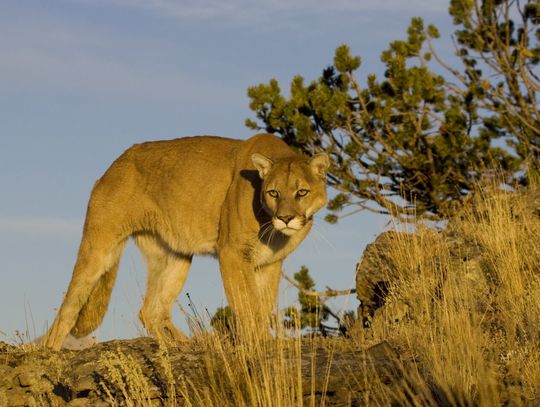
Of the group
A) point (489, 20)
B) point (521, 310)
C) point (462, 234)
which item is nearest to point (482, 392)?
point (521, 310)

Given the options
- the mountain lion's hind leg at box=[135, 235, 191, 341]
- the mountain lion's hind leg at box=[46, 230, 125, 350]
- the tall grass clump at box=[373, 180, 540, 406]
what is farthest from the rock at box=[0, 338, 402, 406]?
the mountain lion's hind leg at box=[135, 235, 191, 341]

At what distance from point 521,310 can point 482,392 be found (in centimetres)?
299

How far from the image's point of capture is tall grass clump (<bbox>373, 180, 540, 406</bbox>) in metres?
5.15

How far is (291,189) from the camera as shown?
26.4 feet

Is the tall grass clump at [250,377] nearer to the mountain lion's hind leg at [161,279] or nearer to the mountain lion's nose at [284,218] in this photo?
the mountain lion's nose at [284,218]

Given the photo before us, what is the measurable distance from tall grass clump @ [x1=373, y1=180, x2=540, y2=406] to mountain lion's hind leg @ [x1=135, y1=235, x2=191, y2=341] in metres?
2.19

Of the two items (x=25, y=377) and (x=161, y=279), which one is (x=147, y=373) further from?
(x=161, y=279)

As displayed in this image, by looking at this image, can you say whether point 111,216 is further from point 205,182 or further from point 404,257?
point 404,257

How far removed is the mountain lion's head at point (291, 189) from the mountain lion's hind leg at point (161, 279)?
1748mm

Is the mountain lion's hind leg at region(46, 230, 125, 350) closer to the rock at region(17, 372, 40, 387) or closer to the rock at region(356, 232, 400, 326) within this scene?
the rock at region(17, 372, 40, 387)

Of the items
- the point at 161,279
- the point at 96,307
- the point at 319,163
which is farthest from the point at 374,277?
the point at 96,307

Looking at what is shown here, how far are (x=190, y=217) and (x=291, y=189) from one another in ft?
4.54

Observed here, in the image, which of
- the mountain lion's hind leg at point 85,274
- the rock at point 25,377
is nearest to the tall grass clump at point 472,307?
the rock at point 25,377

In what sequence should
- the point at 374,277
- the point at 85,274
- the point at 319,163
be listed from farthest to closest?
the point at 374,277, the point at 85,274, the point at 319,163
